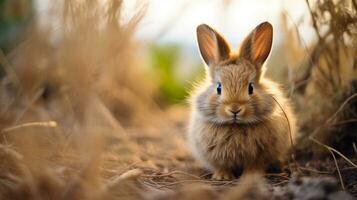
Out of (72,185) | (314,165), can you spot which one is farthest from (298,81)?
(72,185)

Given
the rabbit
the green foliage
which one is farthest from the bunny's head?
the green foliage

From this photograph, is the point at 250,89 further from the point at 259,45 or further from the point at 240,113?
the point at 259,45

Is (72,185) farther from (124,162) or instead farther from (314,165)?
(314,165)

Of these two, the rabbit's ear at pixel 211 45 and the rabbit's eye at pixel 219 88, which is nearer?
the rabbit's eye at pixel 219 88

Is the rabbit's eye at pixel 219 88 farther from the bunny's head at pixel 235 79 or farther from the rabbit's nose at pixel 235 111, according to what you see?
the rabbit's nose at pixel 235 111

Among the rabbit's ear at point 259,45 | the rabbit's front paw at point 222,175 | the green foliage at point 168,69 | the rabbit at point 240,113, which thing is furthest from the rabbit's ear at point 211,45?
the green foliage at point 168,69

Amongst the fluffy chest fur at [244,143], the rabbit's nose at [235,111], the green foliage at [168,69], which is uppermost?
the green foliage at [168,69]

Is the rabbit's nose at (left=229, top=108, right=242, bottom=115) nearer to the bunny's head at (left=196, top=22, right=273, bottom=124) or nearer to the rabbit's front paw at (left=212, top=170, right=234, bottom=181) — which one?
the bunny's head at (left=196, top=22, right=273, bottom=124)

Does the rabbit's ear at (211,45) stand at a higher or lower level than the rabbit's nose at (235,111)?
higher
